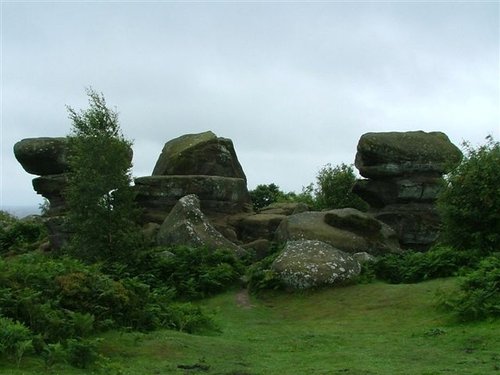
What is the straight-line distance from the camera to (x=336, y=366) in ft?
36.9

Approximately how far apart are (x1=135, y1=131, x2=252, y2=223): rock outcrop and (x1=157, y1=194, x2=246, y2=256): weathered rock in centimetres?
257

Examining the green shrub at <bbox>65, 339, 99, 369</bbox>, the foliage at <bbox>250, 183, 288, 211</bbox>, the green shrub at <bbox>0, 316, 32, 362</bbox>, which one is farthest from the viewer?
the foliage at <bbox>250, 183, 288, 211</bbox>

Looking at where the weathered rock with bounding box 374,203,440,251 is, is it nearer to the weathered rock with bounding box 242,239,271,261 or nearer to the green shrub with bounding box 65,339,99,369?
the weathered rock with bounding box 242,239,271,261

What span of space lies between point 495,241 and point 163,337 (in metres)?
12.4

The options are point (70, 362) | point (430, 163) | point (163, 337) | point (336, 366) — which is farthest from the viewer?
point (430, 163)

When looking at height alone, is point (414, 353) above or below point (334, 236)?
below

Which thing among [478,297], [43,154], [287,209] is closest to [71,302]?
[478,297]

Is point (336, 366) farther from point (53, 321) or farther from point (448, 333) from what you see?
point (53, 321)

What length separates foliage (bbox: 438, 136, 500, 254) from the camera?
21797 mm

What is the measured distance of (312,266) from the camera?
68.1 ft

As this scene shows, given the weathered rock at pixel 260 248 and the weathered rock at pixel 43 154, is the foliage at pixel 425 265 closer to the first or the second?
the weathered rock at pixel 260 248

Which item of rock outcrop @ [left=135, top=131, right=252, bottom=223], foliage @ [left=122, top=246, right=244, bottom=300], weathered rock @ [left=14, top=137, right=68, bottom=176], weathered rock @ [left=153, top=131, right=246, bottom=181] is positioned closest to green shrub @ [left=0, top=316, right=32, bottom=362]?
foliage @ [left=122, top=246, right=244, bottom=300]

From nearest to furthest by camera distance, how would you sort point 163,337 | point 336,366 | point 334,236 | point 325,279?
point 336,366
point 163,337
point 325,279
point 334,236

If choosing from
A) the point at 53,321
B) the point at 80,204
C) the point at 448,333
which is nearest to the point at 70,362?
the point at 53,321
